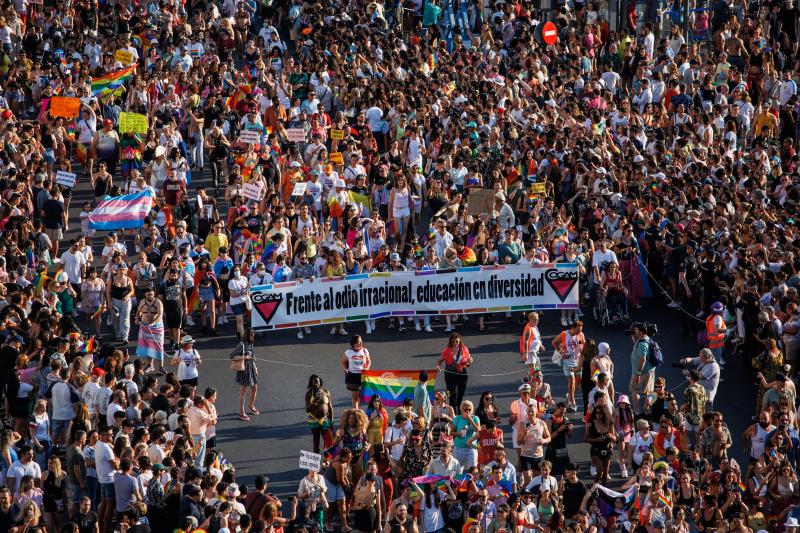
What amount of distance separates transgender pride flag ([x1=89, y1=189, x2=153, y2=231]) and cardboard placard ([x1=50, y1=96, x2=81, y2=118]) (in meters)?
3.59

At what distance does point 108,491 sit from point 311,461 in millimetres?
2579

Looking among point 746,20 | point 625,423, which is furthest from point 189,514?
point 746,20

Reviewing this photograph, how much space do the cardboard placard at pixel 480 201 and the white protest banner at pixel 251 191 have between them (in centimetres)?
378

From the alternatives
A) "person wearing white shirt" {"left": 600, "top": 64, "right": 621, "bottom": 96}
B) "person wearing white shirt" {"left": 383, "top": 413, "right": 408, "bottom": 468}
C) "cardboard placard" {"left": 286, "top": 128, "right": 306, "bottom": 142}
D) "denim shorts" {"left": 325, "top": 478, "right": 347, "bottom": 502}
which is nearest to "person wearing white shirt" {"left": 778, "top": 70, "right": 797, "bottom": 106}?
"person wearing white shirt" {"left": 600, "top": 64, "right": 621, "bottom": 96}

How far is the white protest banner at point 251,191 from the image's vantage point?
99.2 feet

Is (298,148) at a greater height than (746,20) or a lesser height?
lesser

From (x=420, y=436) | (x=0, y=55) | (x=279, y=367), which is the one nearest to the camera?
(x=420, y=436)

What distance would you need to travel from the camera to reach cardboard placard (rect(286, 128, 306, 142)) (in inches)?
1268

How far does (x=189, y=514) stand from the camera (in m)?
→ 19.8

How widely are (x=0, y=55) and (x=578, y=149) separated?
1395 cm

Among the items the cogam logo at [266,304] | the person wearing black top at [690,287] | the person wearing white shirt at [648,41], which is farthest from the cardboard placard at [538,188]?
the person wearing white shirt at [648,41]

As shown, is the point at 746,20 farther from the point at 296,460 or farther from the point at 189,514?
the point at 189,514

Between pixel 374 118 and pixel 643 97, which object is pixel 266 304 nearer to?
pixel 374 118

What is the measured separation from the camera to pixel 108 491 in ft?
68.8
